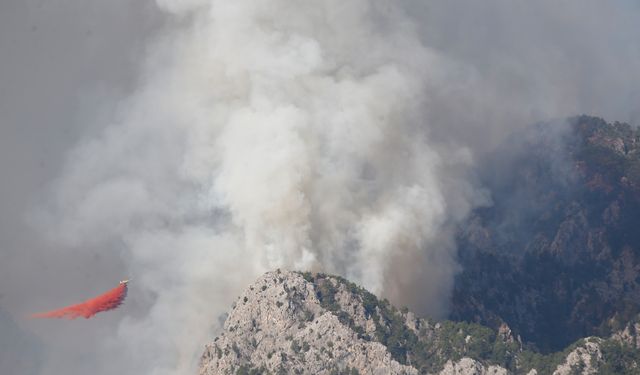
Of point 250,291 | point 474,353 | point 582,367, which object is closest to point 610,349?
point 582,367

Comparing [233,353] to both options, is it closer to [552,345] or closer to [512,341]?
[512,341]

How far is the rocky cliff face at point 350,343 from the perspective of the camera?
16662 centimetres

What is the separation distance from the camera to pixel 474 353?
17225cm

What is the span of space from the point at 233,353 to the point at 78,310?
2883cm

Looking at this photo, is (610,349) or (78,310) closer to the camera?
(610,349)

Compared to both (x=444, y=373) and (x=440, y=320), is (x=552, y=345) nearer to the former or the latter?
(x=440, y=320)

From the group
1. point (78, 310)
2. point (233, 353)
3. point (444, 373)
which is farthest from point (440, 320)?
point (78, 310)

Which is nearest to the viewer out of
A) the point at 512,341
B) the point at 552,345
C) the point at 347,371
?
the point at 347,371

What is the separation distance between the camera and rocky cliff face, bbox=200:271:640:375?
166625 mm

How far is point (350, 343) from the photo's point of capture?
168500 mm

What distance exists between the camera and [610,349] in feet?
562

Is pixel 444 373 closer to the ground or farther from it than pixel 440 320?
closer to the ground

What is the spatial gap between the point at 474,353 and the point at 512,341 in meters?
10.6

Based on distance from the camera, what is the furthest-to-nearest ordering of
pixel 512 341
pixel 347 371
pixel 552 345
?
1. pixel 552 345
2. pixel 512 341
3. pixel 347 371
